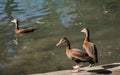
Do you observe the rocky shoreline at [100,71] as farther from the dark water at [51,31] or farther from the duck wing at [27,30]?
the duck wing at [27,30]

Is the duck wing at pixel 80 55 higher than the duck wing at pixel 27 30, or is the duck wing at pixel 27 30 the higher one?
the duck wing at pixel 80 55

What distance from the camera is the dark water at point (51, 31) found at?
13.8 m

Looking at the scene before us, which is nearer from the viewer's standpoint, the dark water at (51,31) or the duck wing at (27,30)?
the dark water at (51,31)

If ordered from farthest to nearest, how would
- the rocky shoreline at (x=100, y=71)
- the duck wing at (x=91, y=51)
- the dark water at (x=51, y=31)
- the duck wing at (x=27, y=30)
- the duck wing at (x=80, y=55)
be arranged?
1. the duck wing at (x=27, y=30)
2. the dark water at (x=51, y=31)
3. the duck wing at (x=91, y=51)
4. the duck wing at (x=80, y=55)
5. the rocky shoreline at (x=100, y=71)

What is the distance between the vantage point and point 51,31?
17359 millimetres

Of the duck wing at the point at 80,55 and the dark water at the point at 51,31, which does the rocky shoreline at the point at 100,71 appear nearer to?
the duck wing at the point at 80,55

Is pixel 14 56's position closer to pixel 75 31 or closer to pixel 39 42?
pixel 39 42

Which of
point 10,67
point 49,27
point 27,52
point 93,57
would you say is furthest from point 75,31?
point 93,57

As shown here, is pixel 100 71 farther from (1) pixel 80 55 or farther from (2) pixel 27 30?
(2) pixel 27 30

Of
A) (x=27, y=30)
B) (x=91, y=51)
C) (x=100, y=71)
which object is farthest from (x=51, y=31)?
(x=100, y=71)

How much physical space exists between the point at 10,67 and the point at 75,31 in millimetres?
4189

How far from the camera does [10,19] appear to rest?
20.1 meters

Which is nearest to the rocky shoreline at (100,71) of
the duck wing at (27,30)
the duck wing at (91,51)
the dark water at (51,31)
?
the duck wing at (91,51)

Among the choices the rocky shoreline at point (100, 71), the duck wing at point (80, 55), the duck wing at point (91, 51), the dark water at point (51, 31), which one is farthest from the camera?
the dark water at point (51, 31)
